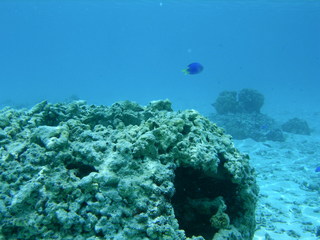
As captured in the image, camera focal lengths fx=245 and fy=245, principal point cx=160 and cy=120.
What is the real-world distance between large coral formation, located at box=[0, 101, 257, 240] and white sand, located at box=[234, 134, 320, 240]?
2840 mm

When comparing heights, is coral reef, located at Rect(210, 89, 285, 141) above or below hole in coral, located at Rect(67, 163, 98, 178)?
above

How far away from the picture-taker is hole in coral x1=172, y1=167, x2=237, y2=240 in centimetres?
326

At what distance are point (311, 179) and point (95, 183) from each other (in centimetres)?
947

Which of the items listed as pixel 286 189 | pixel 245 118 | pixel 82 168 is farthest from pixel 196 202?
pixel 245 118

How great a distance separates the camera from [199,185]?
11.6 feet

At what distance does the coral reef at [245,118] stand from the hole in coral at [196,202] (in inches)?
492

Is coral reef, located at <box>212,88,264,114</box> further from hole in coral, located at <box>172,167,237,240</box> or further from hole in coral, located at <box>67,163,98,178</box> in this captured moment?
hole in coral, located at <box>67,163,98,178</box>

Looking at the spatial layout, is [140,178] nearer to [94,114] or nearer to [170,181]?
[170,181]

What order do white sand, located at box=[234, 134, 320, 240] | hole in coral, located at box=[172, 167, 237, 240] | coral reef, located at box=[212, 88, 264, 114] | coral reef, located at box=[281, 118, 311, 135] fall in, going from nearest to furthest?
hole in coral, located at box=[172, 167, 237, 240]
white sand, located at box=[234, 134, 320, 240]
coral reef, located at box=[281, 118, 311, 135]
coral reef, located at box=[212, 88, 264, 114]

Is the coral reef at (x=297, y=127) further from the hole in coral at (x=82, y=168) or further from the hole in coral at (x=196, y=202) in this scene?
the hole in coral at (x=82, y=168)

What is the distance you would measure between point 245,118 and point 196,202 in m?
15.4

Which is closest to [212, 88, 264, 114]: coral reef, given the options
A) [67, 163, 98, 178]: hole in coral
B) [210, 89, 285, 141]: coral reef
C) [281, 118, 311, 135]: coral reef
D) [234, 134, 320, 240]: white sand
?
[210, 89, 285, 141]: coral reef

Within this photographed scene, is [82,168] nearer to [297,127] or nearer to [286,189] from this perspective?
[286,189]

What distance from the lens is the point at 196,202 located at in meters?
3.36
